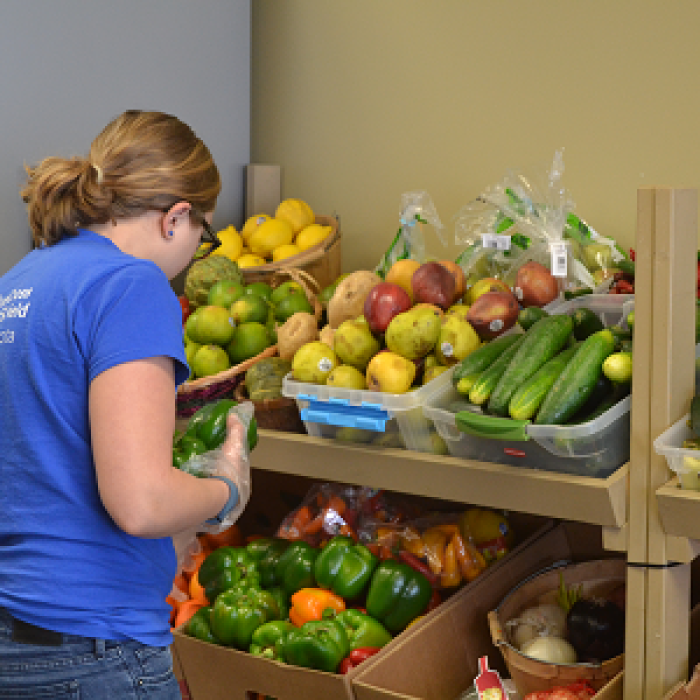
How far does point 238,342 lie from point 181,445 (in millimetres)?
709

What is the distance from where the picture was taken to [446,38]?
253 centimetres

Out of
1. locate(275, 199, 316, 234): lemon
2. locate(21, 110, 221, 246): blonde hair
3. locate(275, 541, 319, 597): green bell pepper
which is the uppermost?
locate(21, 110, 221, 246): blonde hair

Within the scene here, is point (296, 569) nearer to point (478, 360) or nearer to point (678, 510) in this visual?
point (478, 360)

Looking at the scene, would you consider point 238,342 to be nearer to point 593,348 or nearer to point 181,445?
point 181,445

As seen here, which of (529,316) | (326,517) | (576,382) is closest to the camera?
(576,382)

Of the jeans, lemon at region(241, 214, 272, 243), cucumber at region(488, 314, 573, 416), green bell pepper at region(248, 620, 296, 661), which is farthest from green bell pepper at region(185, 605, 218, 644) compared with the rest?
lemon at region(241, 214, 272, 243)

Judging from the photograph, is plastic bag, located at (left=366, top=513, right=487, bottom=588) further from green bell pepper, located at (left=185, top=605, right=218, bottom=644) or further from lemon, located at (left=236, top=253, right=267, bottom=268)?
lemon, located at (left=236, top=253, right=267, bottom=268)

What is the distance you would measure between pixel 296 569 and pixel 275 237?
104 cm

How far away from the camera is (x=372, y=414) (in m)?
1.69

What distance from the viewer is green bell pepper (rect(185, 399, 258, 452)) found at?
151 centimetres

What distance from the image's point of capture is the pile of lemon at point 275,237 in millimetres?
2562

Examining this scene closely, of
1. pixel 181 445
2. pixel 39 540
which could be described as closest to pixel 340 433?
pixel 181 445

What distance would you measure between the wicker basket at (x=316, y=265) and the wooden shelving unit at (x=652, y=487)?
3.50 ft

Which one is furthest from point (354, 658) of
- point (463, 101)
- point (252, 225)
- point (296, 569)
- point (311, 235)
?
point (463, 101)
